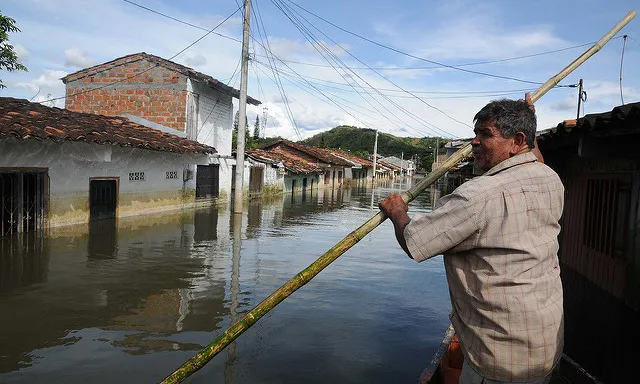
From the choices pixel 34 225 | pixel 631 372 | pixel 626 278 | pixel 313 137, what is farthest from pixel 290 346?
pixel 313 137

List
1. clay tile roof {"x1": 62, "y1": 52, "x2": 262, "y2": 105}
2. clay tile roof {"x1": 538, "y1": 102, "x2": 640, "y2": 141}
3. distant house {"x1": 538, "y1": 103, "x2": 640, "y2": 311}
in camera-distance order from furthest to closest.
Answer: clay tile roof {"x1": 62, "y1": 52, "x2": 262, "y2": 105}
distant house {"x1": 538, "y1": 103, "x2": 640, "y2": 311}
clay tile roof {"x1": 538, "y1": 102, "x2": 640, "y2": 141}

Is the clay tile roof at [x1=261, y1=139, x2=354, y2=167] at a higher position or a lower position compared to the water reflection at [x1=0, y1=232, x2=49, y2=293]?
higher

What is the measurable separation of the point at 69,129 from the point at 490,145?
1231cm

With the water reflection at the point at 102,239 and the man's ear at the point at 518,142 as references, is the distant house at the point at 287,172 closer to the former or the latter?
the water reflection at the point at 102,239

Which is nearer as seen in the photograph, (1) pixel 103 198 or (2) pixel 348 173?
(1) pixel 103 198

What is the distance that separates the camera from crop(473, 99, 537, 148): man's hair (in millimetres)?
2266

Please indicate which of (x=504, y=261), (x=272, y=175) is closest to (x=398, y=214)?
(x=504, y=261)

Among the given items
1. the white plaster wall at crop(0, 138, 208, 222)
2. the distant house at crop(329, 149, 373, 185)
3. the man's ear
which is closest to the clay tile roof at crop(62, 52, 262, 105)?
the white plaster wall at crop(0, 138, 208, 222)

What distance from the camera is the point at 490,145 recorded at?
2.32m

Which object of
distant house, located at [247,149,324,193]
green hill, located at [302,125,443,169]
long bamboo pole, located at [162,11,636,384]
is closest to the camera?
long bamboo pole, located at [162,11,636,384]

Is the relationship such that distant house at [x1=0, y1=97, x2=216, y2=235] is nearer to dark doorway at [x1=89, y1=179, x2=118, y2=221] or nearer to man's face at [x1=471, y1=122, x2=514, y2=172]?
dark doorway at [x1=89, y1=179, x2=118, y2=221]

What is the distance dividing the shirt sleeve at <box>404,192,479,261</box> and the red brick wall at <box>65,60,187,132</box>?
714 inches

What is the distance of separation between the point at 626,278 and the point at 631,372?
2.75 m

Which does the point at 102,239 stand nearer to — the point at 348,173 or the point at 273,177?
the point at 273,177
